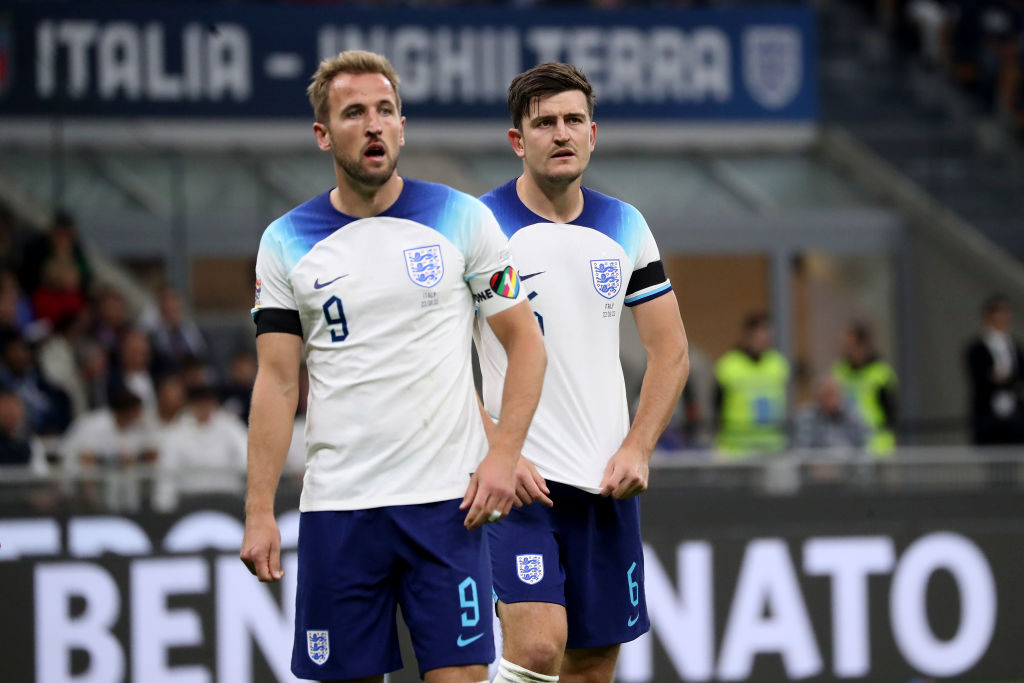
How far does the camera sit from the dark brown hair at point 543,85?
5.13 metres

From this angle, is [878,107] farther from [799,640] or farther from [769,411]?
[799,640]

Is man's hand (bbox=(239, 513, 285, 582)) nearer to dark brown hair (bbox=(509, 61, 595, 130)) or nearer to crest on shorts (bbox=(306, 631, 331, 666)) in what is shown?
crest on shorts (bbox=(306, 631, 331, 666))

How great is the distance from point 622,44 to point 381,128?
12883 millimetres

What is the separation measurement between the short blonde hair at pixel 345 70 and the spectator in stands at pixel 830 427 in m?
7.03

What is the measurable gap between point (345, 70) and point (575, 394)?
1.33 m

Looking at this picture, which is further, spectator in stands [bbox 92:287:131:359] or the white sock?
spectator in stands [bbox 92:287:131:359]

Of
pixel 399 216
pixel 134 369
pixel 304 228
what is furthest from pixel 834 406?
pixel 304 228

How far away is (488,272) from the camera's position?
184 inches

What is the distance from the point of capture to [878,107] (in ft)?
66.2

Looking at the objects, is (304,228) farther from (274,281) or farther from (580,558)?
(580,558)

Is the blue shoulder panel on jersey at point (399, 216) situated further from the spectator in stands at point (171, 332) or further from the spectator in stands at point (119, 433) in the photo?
the spectator in stands at point (171, 332)

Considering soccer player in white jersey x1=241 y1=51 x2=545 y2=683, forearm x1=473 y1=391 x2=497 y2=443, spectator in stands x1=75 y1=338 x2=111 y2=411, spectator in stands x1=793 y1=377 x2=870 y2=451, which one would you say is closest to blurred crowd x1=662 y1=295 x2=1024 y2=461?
spectator in stands x1=793 y1=377 x2=870 y2=451

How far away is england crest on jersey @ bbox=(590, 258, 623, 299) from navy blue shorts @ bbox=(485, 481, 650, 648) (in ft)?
2.14

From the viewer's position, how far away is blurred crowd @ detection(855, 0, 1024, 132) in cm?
2056
